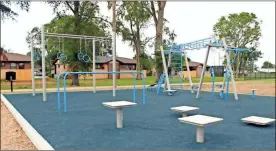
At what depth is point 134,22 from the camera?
26.0 m

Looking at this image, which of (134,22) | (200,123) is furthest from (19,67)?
(200,123)

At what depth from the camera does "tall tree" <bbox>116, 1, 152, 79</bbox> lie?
1920 cm

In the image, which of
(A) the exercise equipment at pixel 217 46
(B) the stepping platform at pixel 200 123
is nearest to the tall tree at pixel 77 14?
(A) the exercise equipment at pixel 217 46

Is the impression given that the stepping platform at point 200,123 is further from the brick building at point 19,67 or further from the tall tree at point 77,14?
the brick building at point 19,67

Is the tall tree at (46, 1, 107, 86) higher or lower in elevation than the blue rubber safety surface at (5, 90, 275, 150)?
higher

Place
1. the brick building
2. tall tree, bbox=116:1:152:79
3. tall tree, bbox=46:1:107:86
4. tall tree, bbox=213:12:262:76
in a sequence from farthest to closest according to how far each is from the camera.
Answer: tall tree, bbox=213:12:262:76 → the brick building → tall tree, bbox=116:1:152:79 → tall tree, bbox=46:1:107:86

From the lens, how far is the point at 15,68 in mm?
26828

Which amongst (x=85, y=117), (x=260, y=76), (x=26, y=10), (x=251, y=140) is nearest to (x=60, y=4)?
(x=26, y=10)

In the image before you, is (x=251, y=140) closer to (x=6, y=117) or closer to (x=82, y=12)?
(x=6, y=117)

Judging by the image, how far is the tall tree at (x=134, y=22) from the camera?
19200mm

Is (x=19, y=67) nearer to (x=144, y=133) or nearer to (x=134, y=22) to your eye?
(x=134, y=22)

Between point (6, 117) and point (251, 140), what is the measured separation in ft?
18.0

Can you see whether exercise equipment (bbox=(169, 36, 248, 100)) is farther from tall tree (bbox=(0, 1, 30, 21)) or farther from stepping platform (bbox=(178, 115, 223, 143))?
tall tree (bbox=(0, 1, 30, 21))

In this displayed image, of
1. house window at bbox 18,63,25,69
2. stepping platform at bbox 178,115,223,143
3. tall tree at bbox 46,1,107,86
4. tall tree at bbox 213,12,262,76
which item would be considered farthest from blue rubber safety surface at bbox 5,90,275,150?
tall tree at bbox 213,12,262,76
